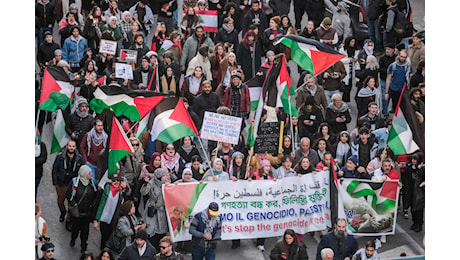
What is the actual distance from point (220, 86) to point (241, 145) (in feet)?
6.30

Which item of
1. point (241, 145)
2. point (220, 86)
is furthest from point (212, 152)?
point (220, 86)

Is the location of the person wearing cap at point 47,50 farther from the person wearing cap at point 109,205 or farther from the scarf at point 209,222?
the scarf at point 209,222

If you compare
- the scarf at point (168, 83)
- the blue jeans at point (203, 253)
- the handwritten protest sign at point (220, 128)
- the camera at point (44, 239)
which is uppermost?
the scarf at point (168, 83)

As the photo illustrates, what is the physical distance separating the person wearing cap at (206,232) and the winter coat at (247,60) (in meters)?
5.89

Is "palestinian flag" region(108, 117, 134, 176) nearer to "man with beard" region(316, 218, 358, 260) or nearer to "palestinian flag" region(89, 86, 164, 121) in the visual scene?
"palestinian flag" region(89, 86, 164, 121)

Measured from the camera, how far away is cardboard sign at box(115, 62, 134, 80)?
22.7 meters

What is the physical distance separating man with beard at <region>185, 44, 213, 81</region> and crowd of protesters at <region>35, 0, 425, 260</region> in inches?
1.0

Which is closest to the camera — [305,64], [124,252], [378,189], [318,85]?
[124,252]

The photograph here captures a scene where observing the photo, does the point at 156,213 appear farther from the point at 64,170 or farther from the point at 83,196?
the point at 64,170

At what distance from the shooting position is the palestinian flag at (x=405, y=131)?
2014cm

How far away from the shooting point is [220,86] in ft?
73.9

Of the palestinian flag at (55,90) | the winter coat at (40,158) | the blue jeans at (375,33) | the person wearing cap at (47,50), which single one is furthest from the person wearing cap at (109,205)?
the blue jeans at (375,33)

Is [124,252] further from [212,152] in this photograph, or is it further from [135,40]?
[135,40]

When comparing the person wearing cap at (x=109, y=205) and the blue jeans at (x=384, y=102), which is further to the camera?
the blue jeans at (x=384, y=102)
